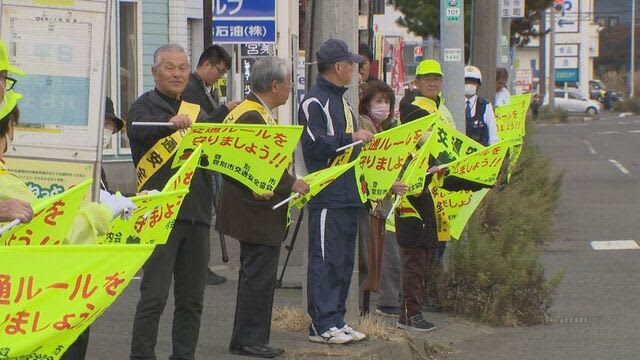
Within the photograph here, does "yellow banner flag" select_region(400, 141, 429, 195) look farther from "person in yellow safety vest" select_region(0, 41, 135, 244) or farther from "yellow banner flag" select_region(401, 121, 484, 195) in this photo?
"person in yellow safety vest" select_region(0, 41, 135, 244)

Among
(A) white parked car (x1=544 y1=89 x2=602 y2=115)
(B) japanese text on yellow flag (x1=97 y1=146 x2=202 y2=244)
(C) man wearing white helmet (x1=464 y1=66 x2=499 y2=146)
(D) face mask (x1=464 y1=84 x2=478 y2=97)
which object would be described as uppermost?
(A) white parked car (x1=544 y1=89 x2=602 y2=115)

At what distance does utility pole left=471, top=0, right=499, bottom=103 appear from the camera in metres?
19.2

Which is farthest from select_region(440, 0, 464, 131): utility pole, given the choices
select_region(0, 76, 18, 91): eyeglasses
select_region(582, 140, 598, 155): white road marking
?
select_region(582, 140, 598, 155): white road marking

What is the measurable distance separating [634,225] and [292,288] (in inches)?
292

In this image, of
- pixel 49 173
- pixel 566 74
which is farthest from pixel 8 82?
pixel 566 74

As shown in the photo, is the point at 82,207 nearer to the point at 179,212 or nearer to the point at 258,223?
the point at 179,212

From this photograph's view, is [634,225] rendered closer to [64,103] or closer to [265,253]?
[265,253]

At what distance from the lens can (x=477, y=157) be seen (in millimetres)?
9477

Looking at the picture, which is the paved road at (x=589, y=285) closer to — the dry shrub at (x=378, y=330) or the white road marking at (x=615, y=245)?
the white road marking at (x=615, y=245)

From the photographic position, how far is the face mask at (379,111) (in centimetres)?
915

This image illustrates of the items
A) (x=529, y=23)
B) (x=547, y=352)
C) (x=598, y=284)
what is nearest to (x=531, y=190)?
(x=598, y=284)

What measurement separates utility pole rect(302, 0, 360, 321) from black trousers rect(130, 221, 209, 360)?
173 cm

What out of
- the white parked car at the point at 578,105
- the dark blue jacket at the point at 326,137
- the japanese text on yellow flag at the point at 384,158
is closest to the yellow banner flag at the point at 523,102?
the japanese text on yellow flag at the point at 384,158

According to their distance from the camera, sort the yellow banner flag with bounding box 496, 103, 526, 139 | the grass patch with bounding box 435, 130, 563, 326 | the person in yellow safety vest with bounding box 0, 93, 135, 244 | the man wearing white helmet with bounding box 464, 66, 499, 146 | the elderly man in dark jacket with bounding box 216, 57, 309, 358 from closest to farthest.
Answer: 1. the person in yellow safety vest with bounding box 0, 93, 135, 244
2. the elderly man in dark jacket with bounding box 216, 57, 309, 358
3. the grass patch with bounding box 435, 130, 563, 326
4. the man wearing white helmet with bounding box 464, 66, 499, 146
5. the yellow banner flag with bounding box 496, 103, 526, 139
